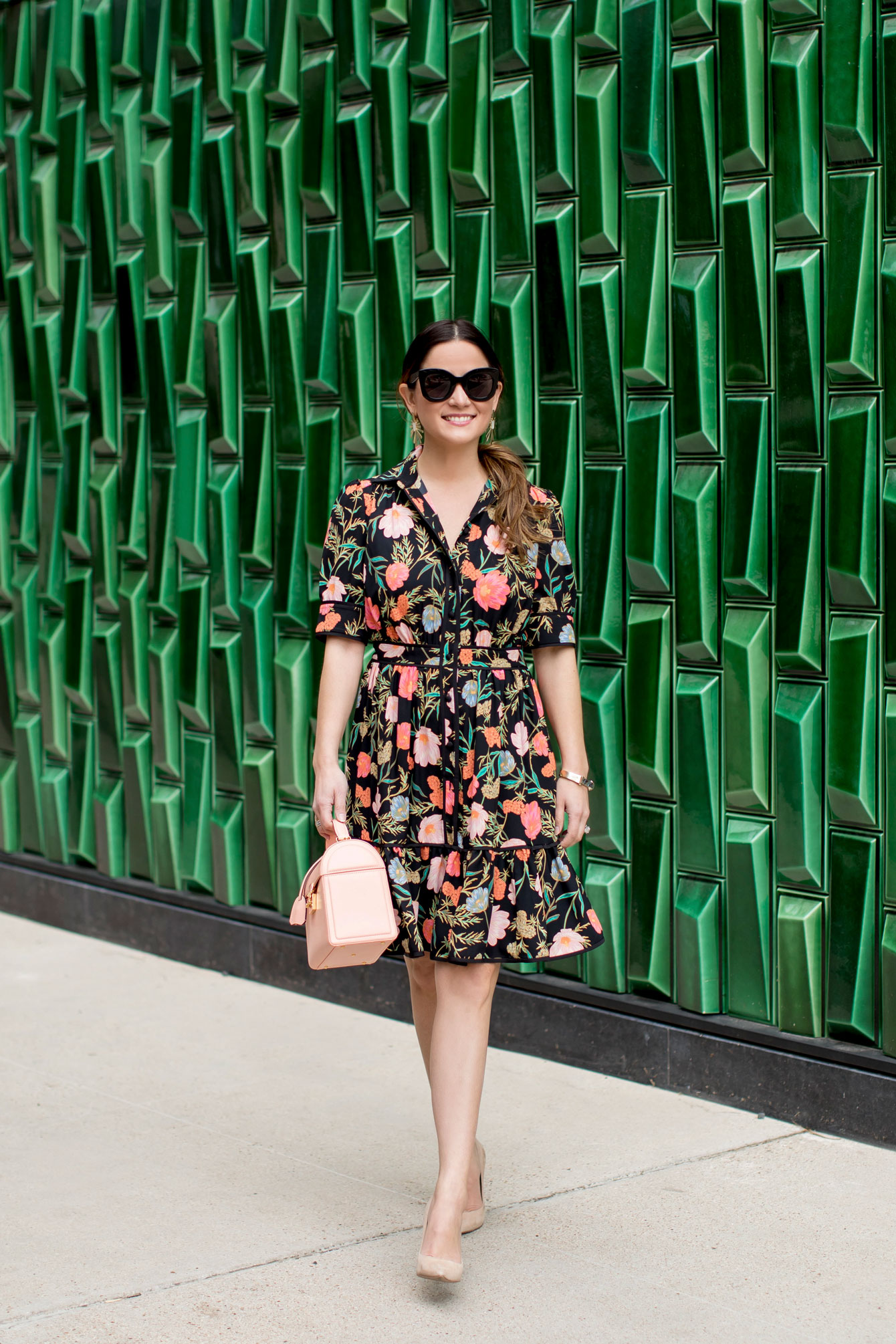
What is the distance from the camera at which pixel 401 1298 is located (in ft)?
11.5

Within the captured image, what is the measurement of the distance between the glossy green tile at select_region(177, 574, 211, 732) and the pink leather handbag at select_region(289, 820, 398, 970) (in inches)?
112

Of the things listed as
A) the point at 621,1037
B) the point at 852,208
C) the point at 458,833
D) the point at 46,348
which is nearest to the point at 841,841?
the point at 621,1037

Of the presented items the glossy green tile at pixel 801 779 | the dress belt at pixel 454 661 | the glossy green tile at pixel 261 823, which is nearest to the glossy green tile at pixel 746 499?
the glossy green tile at pixel 801 779

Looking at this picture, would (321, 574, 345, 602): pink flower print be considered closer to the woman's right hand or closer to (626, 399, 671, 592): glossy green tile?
the woman's right hand

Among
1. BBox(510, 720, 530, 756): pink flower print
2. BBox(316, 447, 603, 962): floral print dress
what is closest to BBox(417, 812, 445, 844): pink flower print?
BBox(316, 447, 603, 962): floral print dress

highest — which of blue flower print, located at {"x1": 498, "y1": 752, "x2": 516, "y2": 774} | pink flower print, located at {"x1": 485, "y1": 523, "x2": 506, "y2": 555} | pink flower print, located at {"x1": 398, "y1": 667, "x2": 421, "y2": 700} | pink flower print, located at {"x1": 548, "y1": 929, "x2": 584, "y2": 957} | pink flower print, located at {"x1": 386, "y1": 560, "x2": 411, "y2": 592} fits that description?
pink flower print, located at {"x1": 485, "y1": 523, "x2": 506, "y2": 555}

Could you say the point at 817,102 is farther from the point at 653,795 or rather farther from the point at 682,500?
the point at 653,795

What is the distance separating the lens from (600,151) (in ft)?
15.9

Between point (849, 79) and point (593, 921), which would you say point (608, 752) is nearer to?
point (593, 921)

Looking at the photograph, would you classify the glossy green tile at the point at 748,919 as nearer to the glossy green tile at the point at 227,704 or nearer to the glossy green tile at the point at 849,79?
the glossy green tile at the point at 849,79

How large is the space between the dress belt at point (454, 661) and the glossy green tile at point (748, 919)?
1196 millimetres

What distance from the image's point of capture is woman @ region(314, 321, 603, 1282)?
3625 millimetres

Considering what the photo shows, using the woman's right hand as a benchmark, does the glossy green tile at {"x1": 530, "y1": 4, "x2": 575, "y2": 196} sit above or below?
above

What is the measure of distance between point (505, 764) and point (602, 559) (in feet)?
4.69
